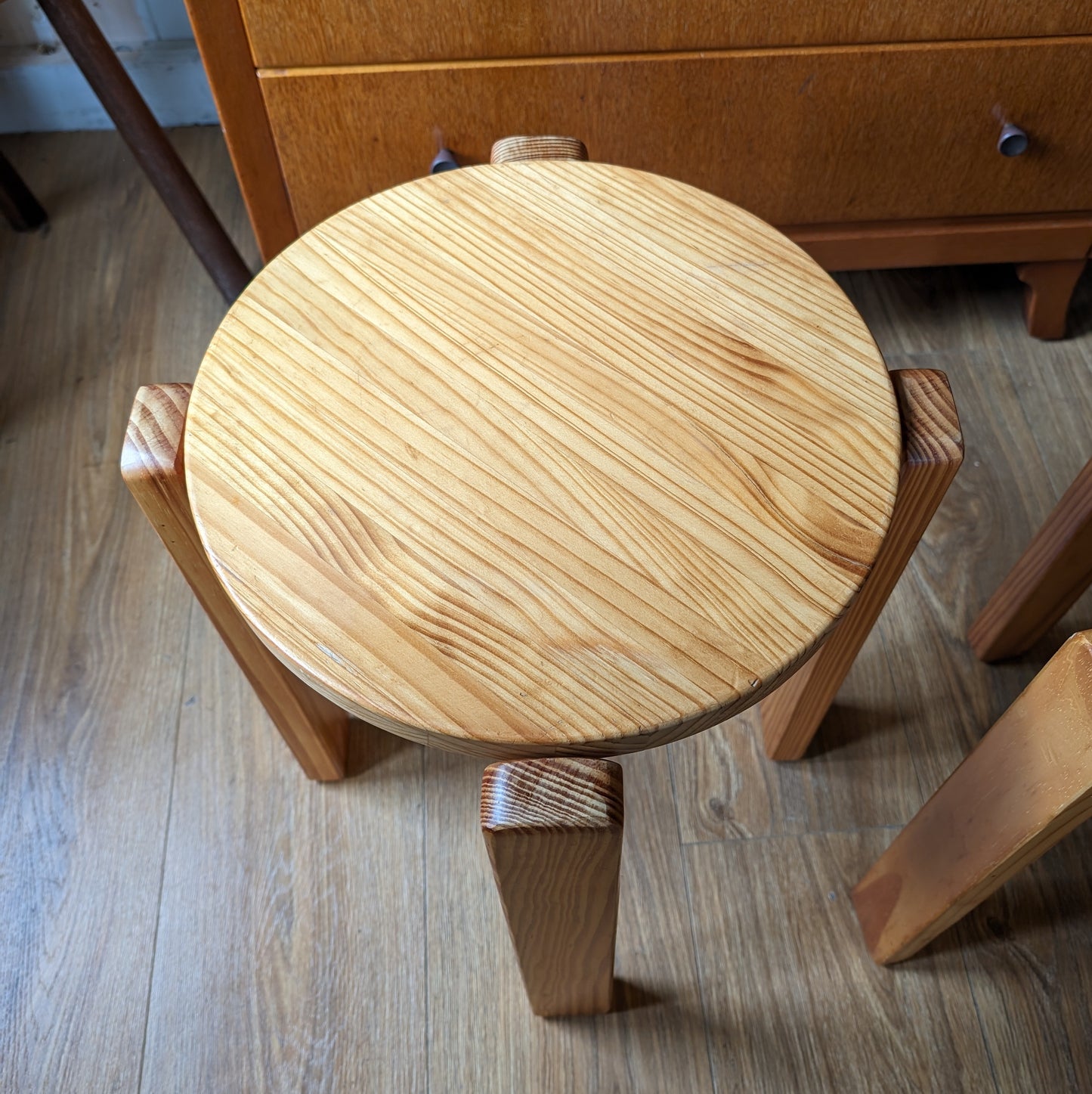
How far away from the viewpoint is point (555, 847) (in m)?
0.42

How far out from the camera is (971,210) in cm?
89

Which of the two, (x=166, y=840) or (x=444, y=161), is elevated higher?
(x=444, y=161)

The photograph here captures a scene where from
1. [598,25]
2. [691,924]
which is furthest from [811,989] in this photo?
[598,25]

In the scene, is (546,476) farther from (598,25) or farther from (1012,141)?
(1012,141)

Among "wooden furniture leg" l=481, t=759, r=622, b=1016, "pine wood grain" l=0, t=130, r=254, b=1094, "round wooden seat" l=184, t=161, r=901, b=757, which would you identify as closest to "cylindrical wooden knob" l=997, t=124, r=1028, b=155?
"round wooden seat" l=184, t=161, r=901, b=757

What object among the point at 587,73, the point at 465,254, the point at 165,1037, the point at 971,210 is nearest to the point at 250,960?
the point at 165,1037

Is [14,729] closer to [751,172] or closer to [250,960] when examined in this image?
[250,960]

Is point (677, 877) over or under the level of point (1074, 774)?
under

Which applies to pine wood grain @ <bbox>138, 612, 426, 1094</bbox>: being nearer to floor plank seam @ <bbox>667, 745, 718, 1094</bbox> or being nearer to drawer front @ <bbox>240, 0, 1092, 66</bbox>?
floor plank seam @ <bbox>667, 745, 718, 1094</bbox>

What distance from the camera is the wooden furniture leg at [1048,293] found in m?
0.98

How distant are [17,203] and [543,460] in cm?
94

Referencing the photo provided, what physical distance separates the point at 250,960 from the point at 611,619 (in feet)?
1.53

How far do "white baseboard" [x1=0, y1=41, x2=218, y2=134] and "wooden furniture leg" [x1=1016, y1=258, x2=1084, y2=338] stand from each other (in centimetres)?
97

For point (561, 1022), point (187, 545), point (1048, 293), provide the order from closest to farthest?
point (187, 545) < point (561, 1022) < point (1048, 293)
